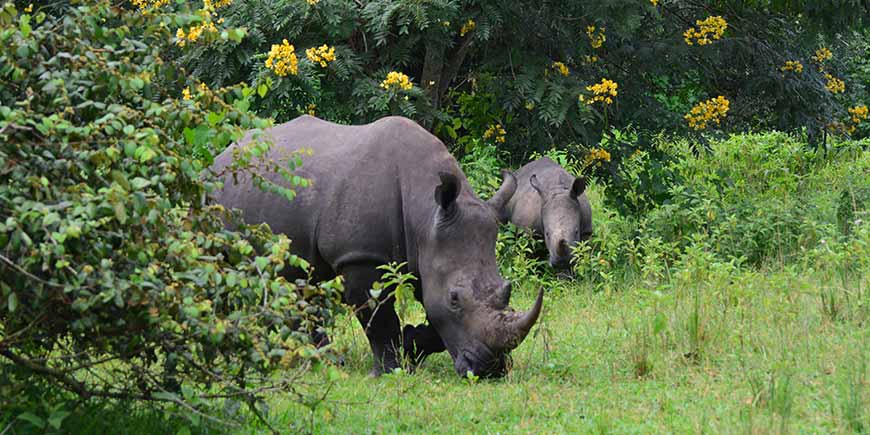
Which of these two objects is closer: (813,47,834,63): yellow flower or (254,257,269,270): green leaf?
(254,257,269,270): green leaf

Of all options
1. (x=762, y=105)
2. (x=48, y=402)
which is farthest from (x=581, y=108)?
(x=48, y=402)

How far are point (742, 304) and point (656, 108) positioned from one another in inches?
162

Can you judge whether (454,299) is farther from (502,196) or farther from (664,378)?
(664,378)

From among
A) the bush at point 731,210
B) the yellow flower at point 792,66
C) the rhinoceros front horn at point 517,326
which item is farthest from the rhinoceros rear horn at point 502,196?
the yellow flower at point 792,66

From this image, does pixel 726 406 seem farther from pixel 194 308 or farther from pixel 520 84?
pixel 520 84

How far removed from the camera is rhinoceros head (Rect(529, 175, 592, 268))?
454 inches

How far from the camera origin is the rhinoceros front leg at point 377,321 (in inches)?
320

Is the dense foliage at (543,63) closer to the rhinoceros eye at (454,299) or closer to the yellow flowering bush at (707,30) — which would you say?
the yellow flowering bush at (707,30)

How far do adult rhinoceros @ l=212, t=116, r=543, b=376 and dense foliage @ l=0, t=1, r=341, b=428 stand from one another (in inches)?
73.6

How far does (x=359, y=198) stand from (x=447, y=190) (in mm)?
677

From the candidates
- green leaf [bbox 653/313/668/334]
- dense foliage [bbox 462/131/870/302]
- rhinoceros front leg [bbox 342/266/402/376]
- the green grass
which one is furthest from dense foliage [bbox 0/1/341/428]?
dense foliage [bbox 462/131/870/302]

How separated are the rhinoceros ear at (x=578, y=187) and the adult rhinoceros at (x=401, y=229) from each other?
2729 mm

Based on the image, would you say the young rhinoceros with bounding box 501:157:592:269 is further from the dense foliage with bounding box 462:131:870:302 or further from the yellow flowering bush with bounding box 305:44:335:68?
the yellow flowering bush with bounding box 305:44:335:68

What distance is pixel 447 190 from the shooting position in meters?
7.82
